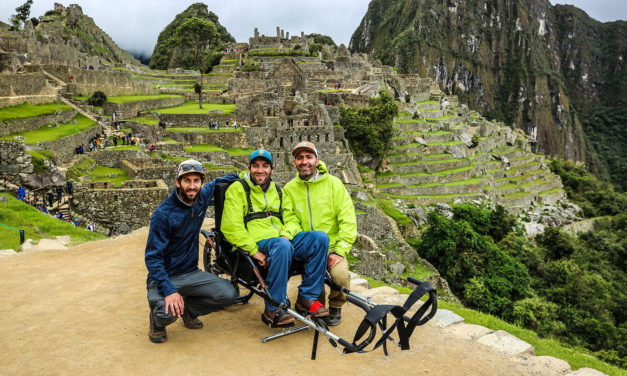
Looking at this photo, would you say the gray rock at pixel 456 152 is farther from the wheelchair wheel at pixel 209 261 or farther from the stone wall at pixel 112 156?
the wheelchair wheel at pixel 209 261

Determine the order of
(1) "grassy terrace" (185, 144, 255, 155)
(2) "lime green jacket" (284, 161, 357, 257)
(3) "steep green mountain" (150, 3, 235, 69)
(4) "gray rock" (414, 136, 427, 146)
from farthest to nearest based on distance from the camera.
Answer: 1. (3) "steep green mountain" (150, 3, 235, 69)
2. (4) "gray rock" (414, 136, 427, 146)
3. (1) "grassy terrace" (185, 144, 255, 155)
4. (2) "lime green jacket" (284, 161, 357, 257)

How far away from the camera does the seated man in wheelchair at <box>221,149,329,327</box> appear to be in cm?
497

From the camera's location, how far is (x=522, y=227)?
37.2m

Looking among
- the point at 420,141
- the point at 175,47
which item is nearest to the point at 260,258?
the point at 420,141

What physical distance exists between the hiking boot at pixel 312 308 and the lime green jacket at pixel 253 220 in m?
0.84

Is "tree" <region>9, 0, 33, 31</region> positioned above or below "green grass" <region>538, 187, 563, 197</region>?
above

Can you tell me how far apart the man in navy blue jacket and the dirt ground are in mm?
325

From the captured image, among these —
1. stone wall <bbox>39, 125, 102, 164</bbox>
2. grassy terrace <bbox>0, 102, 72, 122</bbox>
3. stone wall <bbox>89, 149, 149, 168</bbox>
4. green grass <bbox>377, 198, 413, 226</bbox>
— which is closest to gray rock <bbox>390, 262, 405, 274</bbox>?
green grass <bbox>377, 198, 413, 226</bbox>

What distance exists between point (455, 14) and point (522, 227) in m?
191

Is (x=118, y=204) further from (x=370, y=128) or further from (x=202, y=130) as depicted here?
(x=370, y=128)

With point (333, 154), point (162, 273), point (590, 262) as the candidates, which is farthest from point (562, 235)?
point (162, 273)

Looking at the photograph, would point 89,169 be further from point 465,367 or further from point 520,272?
point 520,272

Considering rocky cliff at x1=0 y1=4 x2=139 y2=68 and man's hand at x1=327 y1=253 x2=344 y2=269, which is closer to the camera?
man's hand at x1=327 y1=253 x2=344 y2=269

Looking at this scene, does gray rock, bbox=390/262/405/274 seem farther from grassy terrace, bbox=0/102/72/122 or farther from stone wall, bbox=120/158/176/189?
grassy terrace, bbox=0/102/72/122
